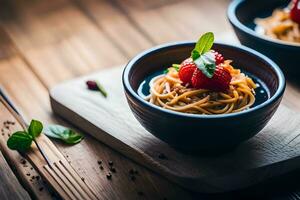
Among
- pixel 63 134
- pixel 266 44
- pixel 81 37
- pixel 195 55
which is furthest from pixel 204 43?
pixel 81 37

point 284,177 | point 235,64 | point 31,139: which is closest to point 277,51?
point 235,64

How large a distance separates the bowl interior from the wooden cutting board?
10 cm

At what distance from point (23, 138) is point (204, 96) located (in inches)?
16.8

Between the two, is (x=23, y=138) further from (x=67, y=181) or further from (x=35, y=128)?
(x=67, y=181)

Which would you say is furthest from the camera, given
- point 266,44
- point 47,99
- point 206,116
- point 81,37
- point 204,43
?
point 81,37

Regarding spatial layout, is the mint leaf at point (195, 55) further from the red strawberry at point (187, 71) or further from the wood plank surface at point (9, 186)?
the wood plank surface at point (9, 186)

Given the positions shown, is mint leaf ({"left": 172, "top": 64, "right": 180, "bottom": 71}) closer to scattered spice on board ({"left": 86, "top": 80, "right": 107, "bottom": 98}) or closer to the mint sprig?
the mint sprig

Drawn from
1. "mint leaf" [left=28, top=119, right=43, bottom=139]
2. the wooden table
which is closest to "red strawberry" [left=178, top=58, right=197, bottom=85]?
the wooden table

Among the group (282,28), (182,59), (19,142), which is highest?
(19,142)

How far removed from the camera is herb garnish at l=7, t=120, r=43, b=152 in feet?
5.05

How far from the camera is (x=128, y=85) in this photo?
4.79 feet

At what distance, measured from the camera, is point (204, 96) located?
144 cm

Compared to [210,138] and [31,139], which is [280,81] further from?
[31,139]

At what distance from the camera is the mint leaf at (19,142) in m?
1.54
